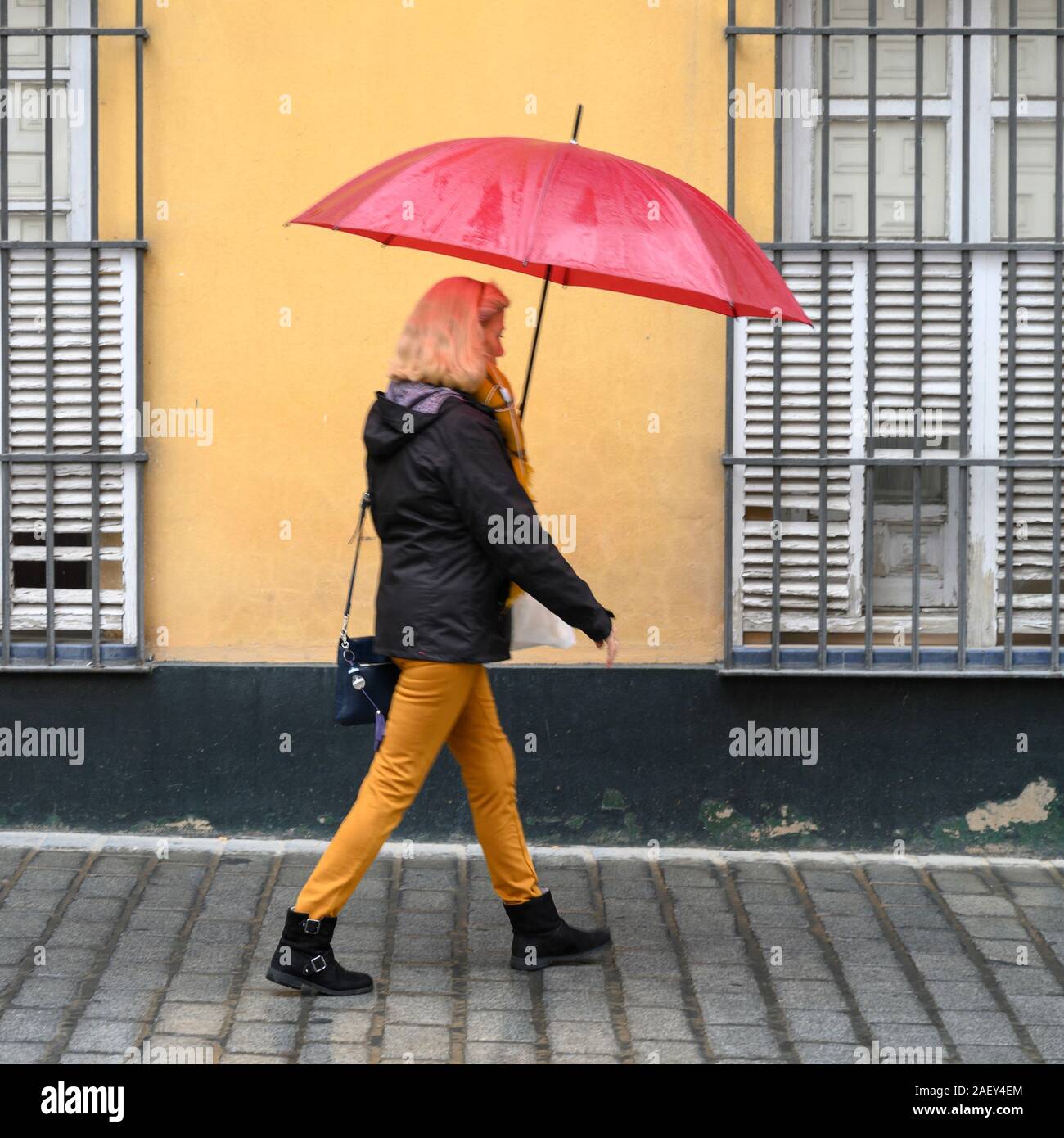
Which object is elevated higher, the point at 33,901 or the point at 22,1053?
the point at 33,901

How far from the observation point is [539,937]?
14.9ft

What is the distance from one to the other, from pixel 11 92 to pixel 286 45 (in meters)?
1.05

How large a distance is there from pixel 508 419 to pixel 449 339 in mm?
285

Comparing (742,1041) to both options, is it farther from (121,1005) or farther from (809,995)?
(121,1005)

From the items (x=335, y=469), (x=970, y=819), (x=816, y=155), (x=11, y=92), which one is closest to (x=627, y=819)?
(x=970, y=819)

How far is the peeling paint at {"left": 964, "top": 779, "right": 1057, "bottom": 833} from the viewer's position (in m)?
5.74

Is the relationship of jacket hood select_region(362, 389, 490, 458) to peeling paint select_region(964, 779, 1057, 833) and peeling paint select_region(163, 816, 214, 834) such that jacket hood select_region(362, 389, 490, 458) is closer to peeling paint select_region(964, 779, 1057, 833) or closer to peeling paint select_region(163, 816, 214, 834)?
peeling paint select_region(163, 816, 214, 834)

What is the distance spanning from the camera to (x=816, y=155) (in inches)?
227

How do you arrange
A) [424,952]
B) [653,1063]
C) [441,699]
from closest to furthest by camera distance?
[653,1063] → [441,699] → [424,952]

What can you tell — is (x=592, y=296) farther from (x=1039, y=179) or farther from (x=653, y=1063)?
(x=653, y=1063)

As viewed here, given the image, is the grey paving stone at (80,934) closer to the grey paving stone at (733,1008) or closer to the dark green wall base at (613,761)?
the dark green wall base at (613,761)

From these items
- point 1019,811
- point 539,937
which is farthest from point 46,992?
point 1019,811

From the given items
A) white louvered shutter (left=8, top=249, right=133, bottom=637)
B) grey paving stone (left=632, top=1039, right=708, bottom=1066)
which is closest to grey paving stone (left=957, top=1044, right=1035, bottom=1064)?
grey paving stone (left=632, top=1039, right=708, bottom=1066)

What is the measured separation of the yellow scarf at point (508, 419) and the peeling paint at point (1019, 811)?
2.31 meters
